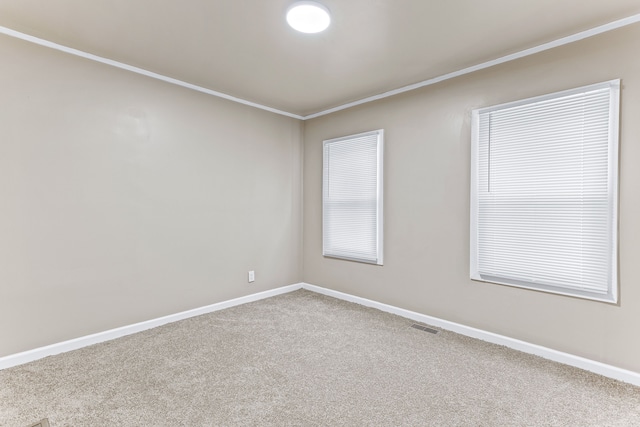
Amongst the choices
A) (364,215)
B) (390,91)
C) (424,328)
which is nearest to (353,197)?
(364,215)

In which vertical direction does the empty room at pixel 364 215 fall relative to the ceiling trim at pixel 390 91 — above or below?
below

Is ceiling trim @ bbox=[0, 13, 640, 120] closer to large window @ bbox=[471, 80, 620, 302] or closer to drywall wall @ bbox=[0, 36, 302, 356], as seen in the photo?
drywall wall @ bbox=[0, 36, 302, 356]

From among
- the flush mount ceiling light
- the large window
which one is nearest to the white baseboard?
the large window

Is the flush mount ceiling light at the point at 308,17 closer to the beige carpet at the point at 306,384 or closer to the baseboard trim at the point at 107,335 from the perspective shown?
the beige carpet at the point at 306,384

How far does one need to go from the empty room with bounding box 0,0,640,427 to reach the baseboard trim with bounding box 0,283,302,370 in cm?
1

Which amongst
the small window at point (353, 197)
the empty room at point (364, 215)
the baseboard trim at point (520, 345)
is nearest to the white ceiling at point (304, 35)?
the empty room at point (364, 215)

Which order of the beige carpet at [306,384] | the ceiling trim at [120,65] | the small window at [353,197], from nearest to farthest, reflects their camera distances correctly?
the beige carpet at [306,384], the ceiling trim at [120,65], the small window at [353,197]

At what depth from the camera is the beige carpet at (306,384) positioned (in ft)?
5.94

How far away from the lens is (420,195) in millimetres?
3260

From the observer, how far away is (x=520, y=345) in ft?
8.52

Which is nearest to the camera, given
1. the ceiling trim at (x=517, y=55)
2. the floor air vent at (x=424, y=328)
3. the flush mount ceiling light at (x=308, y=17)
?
the flush mount ceiling light at (x=308, y=17)

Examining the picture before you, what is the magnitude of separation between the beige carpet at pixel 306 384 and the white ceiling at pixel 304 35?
241 cm

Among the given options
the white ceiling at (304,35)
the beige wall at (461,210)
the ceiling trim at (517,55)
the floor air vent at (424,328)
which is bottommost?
the floor air vent at (424,328)

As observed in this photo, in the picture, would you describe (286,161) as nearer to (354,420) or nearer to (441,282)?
(441,282)
